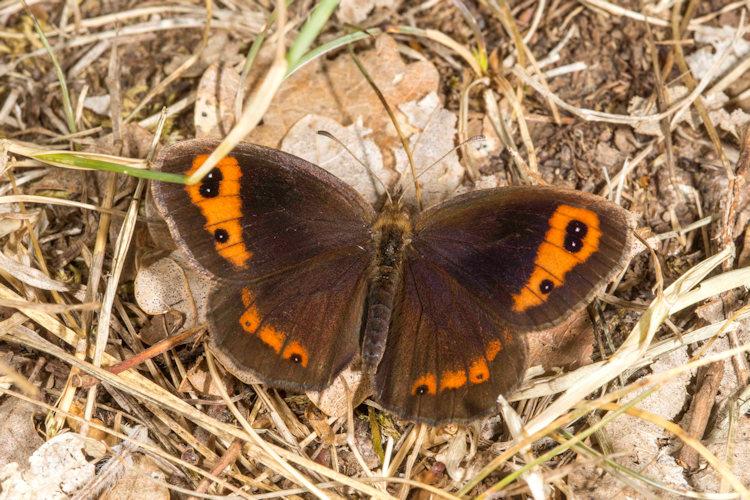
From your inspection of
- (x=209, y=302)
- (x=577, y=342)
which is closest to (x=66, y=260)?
(x=209, y=302)

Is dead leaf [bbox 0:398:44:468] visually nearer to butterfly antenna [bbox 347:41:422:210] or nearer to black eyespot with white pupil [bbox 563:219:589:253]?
butterfly antenna [bbox 347:41:422:210]

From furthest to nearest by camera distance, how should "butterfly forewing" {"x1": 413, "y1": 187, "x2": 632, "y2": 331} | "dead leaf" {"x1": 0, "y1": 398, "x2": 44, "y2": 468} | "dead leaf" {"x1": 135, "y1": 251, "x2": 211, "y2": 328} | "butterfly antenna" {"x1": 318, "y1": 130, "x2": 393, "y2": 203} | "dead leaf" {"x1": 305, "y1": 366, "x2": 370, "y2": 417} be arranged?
"butterfly antenna" {"x1": 318, "y1": 130, "x2": 393, "y2": 203}, "dead leaf" {"x1": 135, "y1": 251, "x2": 211, "y2": 328}, "dead leaf" {"x1": 305, "y1": 366, "x2": 370, "y2": 417}, "dead leaf" {"x1": 0, "y1": 398, "x2": 44, "y2": 468}, "butterfly forewing" {"x1": 413, "y1": 187, "x2": 632, "y2": 331}

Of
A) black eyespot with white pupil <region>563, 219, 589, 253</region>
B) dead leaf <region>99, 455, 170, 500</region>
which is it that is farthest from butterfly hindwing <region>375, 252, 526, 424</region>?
dead leaf <region>99, 455, 170, 500</region>

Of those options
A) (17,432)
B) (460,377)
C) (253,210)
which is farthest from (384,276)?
(17,432)

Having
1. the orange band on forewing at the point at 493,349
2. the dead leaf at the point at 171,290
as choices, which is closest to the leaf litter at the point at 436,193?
the dead leaf at the point at 171,290

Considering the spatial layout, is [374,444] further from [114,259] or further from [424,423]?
[114,259]

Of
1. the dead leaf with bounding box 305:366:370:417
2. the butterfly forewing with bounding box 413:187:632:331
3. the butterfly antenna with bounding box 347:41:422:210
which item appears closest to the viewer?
the butterfly forewing with bounding box 413:187:632:331
